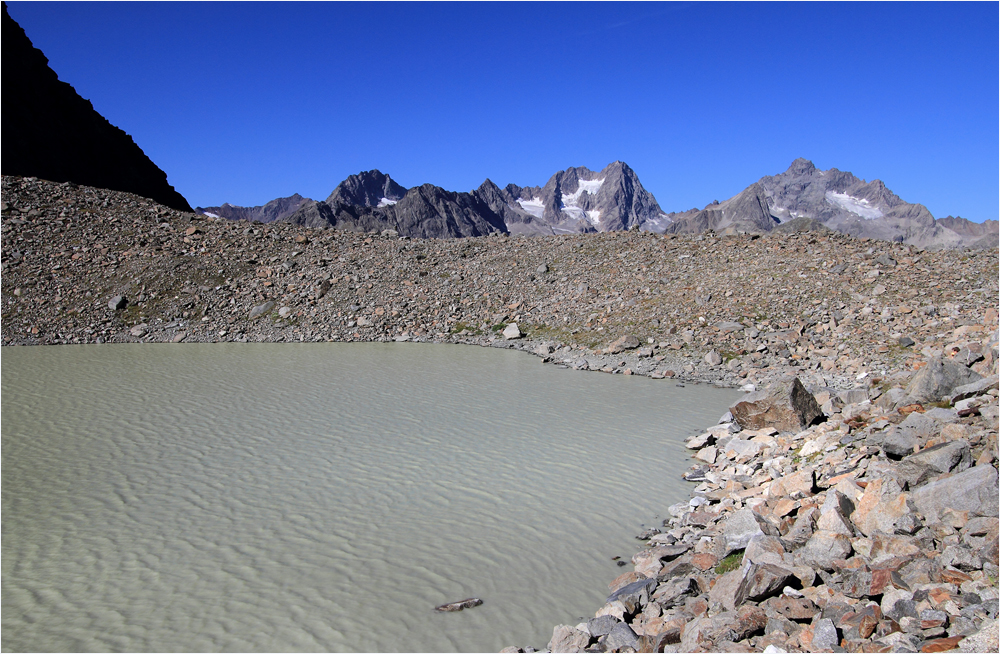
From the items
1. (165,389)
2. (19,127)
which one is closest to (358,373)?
(165,389)

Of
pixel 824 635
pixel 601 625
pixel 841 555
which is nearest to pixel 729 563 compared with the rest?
pixel 841 555

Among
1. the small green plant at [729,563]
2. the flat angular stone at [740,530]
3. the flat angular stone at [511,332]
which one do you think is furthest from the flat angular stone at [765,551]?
the flat angular stone at [511,332]

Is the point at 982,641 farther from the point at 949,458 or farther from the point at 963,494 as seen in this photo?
the point at 949,458

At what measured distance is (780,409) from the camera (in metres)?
16.4

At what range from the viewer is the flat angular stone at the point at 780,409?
16203 millimetres

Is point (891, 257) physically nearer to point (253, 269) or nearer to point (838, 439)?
point (838, 439)

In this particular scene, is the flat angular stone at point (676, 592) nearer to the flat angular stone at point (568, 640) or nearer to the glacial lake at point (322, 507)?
the glacial lake at point (322, 507)

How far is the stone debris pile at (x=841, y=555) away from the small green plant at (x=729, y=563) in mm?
28

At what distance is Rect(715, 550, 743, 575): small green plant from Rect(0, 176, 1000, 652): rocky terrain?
0.20 m

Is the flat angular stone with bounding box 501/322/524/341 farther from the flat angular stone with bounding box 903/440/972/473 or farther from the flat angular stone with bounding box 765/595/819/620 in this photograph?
the flat angular stone with bounding box 765/595/819/620

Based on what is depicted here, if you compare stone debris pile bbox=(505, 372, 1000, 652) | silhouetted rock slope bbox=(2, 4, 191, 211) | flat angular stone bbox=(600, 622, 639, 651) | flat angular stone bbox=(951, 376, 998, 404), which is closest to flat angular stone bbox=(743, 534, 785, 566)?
stone debris pile bbox=(505, 372, 1000, 652)

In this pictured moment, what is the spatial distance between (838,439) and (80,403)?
24790 mm

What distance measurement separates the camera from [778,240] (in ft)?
136

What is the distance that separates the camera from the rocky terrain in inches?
292
